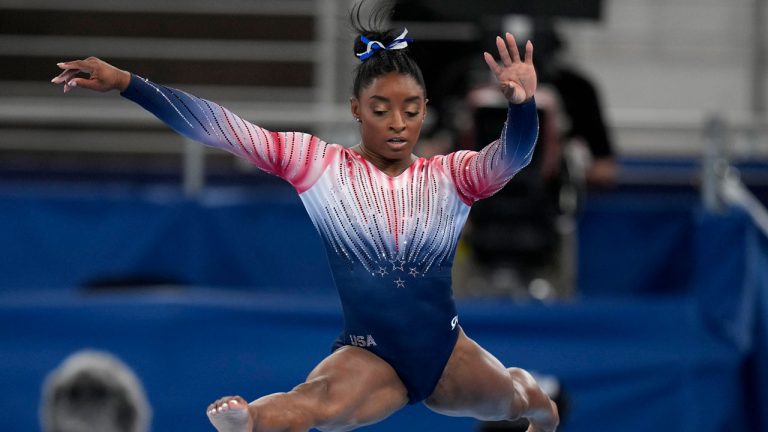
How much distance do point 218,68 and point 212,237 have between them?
2.80 metres

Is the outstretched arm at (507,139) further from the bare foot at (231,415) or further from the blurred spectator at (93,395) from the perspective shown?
the blurred spectator at (93,395)

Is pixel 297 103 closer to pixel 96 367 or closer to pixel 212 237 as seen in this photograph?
pixel 212 237

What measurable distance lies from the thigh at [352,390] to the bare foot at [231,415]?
0.28 m

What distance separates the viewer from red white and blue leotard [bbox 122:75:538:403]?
146 inches

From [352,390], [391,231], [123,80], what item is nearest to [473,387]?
[352,390]

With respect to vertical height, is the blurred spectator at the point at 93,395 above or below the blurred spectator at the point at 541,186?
below

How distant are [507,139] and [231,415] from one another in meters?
1.14

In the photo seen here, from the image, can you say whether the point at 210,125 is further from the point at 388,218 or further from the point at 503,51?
the point at 503,51

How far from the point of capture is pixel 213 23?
31.5ft

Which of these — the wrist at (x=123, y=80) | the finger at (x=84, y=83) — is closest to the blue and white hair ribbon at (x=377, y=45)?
the wrist at (x=123, y=80)

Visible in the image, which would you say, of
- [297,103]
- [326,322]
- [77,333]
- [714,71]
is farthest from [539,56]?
[714,71]

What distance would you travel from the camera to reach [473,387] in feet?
12.5

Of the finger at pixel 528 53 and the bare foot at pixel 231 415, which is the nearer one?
the bare foot at pixel 231 415

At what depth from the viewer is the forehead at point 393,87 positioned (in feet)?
11.9
